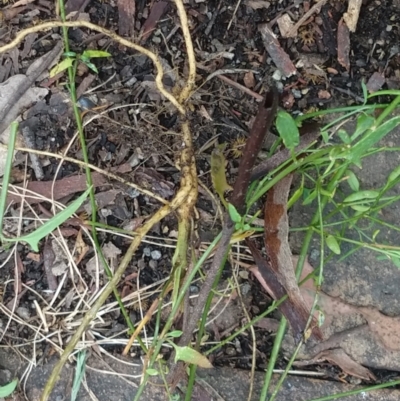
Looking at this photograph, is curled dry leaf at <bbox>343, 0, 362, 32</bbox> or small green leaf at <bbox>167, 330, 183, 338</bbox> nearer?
small green leaf at <bbox>167, 330, 183, 338</bbox>

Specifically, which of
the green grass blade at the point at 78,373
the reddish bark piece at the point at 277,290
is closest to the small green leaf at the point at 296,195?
the reddish bark piece at the point at 277,290

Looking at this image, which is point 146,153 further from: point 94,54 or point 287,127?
point 287,127

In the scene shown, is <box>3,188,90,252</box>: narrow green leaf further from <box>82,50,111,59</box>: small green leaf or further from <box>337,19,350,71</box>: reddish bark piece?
<box>337,19,350,71</box>: reddish bark piece

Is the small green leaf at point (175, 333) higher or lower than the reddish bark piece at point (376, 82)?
lower

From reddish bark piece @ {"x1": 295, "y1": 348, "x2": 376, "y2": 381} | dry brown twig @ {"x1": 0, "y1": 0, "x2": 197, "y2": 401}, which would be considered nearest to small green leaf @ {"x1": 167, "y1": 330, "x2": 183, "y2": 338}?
dry brown twig @ {"x1": 0, "y1": 0, "x2": 197, "y2": 401}

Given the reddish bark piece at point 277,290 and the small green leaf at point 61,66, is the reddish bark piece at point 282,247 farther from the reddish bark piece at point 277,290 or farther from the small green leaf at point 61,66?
the small green leaf at point 61,66

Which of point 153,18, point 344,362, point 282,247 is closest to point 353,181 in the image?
point 282,247
